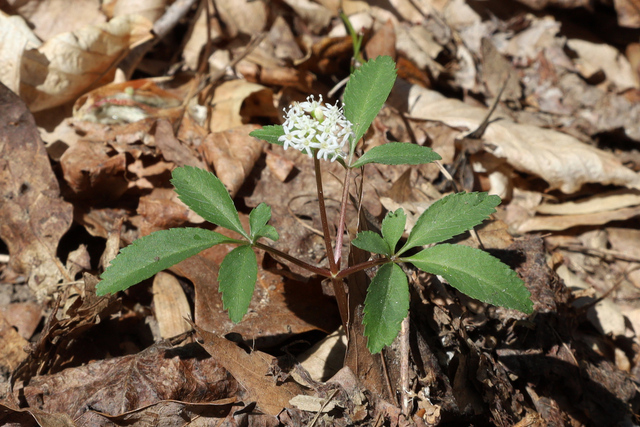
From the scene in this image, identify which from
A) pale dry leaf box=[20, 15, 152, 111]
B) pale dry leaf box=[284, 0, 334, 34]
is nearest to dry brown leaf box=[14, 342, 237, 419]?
pale dry leaf box=[20, 15, 152, 111]

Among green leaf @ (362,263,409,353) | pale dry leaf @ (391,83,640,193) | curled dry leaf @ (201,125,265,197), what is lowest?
pale dry leaf @ (391,83,640,193)

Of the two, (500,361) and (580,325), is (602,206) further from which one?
(500,361)

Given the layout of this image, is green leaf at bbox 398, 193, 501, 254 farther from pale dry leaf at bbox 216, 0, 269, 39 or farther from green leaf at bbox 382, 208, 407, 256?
pale dry leaf at bbox 216, 0, 269, 39

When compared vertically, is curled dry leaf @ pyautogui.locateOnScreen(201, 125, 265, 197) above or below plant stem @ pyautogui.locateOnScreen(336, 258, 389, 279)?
below

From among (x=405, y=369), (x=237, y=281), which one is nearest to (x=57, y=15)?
(x=237, y=281)

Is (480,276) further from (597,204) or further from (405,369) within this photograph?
(597,204)

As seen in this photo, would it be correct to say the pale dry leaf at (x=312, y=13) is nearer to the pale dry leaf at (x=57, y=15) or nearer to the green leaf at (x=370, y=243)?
A: the pale dry leaf at (x=57, y=15)

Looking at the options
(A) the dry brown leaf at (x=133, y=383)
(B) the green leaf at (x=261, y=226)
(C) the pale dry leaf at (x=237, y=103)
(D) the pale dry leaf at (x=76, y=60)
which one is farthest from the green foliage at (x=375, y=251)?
(D) the pale dry leaf at (x=76, y=60)
